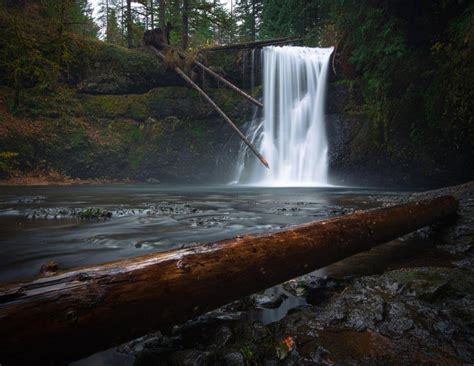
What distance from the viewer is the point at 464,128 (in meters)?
8.47

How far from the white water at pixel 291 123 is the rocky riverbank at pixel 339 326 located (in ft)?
37.5

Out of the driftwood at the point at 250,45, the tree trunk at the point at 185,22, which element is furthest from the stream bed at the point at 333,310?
the tree trunk at the point at 185,22

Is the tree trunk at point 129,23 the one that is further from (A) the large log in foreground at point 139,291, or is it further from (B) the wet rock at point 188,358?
(B) the wet rock at point 188,358

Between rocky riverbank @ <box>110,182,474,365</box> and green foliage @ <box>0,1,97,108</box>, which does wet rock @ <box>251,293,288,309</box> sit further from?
green foliage @ <box>0,1,97,108</box>

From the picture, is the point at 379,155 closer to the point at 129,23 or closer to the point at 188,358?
the point at 188,358

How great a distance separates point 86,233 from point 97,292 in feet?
11.2

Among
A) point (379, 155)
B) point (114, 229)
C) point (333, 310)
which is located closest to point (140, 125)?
point (379, 155)

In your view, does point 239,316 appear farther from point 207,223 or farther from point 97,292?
point 207,223

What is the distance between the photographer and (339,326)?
1.81m

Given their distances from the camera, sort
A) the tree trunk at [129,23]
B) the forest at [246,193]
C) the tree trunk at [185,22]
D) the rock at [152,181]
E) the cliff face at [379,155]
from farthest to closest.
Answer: the tree trunk at [129,23] < the tree trunk at [185,22] < the rock at [152,181] < the cliff face at [379,155] < the forest at [246,193]

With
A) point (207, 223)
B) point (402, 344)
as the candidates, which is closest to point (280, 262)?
point (402, 344)

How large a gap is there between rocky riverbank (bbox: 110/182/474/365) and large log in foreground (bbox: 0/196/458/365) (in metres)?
0.25

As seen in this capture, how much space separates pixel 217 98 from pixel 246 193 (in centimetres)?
818

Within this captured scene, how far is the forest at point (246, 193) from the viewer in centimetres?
148
